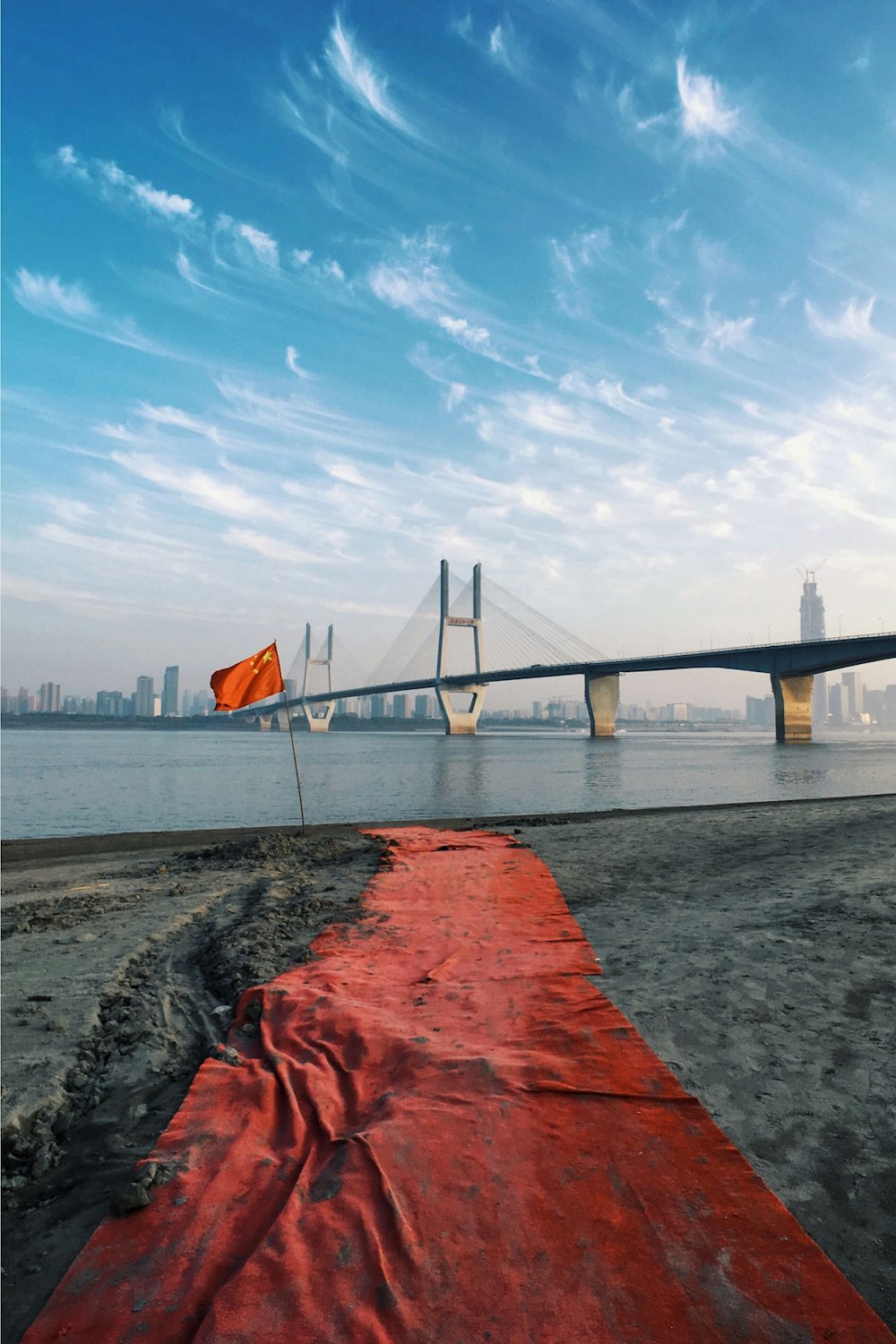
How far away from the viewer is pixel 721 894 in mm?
6418

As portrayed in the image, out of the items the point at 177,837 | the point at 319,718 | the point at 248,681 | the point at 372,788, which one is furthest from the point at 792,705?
the point at 319,718

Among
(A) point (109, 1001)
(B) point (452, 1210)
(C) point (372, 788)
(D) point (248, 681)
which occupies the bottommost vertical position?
(C) point (372, 788)

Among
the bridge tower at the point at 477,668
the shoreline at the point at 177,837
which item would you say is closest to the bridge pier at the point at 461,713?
the bridge tower at the point at 477,668

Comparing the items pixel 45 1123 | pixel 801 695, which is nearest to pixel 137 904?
pixel 45 1123

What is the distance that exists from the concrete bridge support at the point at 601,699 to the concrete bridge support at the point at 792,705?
47.9 feet

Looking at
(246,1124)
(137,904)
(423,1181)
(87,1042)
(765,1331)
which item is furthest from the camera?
(137,904)

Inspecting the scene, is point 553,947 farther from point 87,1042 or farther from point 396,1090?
point 87,1042

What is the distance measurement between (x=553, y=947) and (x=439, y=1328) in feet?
10.7

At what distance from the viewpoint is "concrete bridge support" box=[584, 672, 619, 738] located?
6781 cm

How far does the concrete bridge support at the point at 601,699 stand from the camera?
67.8m

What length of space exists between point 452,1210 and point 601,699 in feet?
224

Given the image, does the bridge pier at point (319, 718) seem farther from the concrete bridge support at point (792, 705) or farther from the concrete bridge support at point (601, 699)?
the concrete bridge support at point (792, 705)

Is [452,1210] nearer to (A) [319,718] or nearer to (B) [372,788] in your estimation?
(B) [372,788]

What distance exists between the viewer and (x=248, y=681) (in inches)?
395
